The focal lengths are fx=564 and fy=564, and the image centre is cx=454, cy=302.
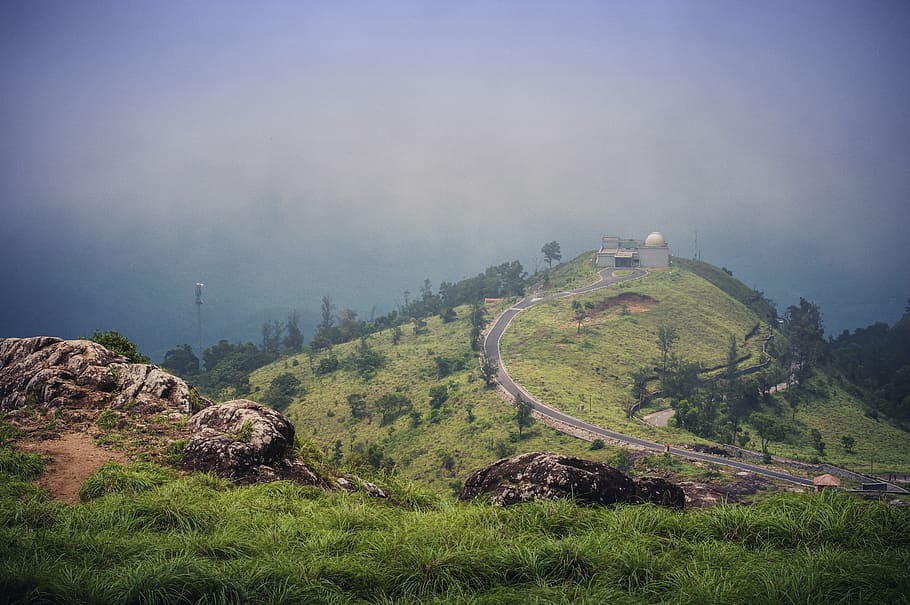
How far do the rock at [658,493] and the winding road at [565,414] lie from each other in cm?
3311

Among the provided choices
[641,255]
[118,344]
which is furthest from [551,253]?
[118,344]

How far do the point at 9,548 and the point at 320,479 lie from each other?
4499mm

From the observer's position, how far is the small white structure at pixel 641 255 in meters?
98.0

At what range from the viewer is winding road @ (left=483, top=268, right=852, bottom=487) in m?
39.4

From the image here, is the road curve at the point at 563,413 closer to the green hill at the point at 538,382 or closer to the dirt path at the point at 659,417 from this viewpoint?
the green hill at the point at 538,382

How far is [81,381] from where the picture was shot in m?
11.5

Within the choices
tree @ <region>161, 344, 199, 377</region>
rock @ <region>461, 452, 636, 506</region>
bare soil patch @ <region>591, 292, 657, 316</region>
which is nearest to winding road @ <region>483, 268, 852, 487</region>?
bare soil patch @ <region>591, 292, 657, 316</region>

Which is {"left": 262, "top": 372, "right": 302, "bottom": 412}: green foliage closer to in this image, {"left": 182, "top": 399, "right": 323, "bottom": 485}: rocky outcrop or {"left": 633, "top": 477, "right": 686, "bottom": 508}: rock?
{"left": 182, "top": 399, "right": 323, "bottom": 485}: rocky outcrop

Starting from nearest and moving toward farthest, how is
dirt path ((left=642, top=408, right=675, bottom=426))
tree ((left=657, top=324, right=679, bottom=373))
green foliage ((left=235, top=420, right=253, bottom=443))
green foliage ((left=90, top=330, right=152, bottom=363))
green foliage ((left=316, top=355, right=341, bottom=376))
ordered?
green foliage ((left=235, top=420, right=253, bottom=443)), green foliage ((left=90, top=330, right=152, bottom=363)), dirt path ((left=642, top=408, right=675, bottom=426)), tree ((left=657, top=324, right=679, bottom=373)), green foliage ((left=316, top=355, right=341, bottom=376))

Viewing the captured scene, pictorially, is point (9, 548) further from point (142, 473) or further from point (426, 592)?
point (426, 592)

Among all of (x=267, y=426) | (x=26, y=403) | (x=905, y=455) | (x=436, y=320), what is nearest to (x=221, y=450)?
(x=267, y=426)

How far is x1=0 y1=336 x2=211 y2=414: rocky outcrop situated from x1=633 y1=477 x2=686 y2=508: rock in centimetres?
846

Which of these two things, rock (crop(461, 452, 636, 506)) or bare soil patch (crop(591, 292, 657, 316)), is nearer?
rock (crop(461, 452, 636, 506))

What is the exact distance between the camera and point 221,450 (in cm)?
862
